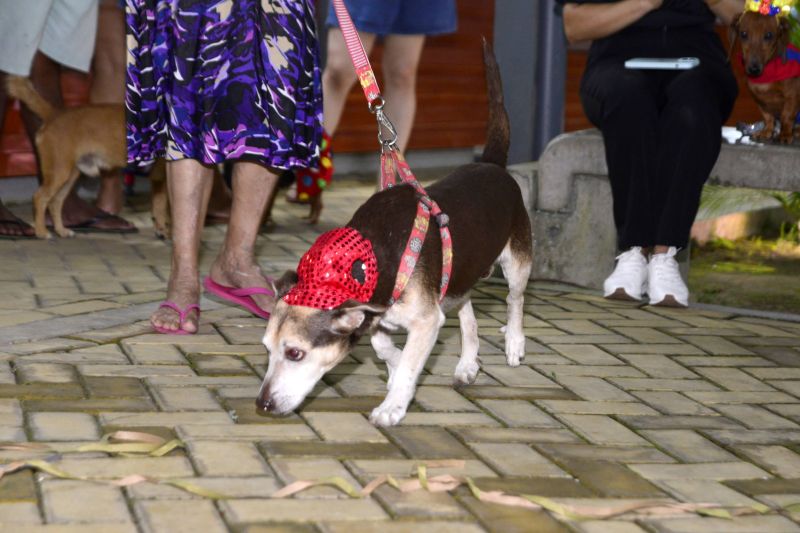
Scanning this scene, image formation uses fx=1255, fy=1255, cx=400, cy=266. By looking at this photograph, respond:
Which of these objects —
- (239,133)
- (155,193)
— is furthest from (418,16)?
(239,133)

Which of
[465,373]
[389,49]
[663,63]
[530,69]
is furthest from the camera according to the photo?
[389,49]

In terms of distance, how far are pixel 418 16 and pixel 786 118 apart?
2.41 m

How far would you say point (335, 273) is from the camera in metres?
3.40

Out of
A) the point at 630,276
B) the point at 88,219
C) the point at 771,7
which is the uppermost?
the point at 771,7

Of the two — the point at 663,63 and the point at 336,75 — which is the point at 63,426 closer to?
the point at 663,63

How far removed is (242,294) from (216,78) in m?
0.88

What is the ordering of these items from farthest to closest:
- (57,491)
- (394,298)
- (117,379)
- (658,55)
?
(658,55), (117,379), (394,298), (57,491)

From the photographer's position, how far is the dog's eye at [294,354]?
3416 millimetres

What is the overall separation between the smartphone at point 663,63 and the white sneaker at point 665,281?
85 cm

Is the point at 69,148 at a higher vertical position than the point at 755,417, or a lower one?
higher

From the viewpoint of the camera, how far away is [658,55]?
5879mm

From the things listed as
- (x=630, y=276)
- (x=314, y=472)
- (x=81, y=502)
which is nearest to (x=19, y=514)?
(x=81, y=502)

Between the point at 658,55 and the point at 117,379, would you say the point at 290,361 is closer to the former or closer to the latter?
the point at 117,379

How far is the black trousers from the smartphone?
3 centimetres
